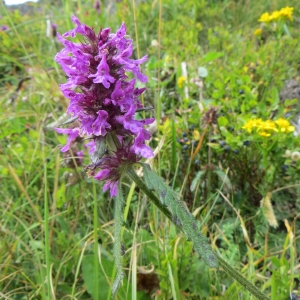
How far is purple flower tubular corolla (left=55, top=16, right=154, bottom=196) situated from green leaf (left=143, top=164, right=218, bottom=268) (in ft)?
0.25

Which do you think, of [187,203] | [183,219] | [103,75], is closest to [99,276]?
[187,203]

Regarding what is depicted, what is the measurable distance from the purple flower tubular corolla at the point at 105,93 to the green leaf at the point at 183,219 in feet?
0.25

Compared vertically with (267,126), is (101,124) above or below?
above

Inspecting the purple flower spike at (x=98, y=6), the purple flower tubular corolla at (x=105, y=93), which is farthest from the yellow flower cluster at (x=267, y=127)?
the purple flower spike at (x=98, y=6)

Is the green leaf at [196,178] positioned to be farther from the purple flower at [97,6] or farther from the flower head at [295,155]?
the purple flower at [97,6]

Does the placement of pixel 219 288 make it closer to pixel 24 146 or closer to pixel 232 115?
pixel 232 115

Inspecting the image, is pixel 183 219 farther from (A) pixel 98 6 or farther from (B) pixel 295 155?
(A) pixel 98 6

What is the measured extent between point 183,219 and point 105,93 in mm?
307

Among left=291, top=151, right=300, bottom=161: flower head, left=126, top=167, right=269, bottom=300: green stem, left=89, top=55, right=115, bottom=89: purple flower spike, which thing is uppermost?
left=89, top=55, right=115, bottom=89: purple flower spike

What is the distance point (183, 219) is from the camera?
681 millimetres

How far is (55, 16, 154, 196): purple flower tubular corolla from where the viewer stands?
749 mm

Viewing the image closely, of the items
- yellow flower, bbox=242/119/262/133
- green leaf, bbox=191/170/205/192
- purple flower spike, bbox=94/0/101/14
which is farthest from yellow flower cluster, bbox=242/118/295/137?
purple flower spike, bbox=94/0/101/14

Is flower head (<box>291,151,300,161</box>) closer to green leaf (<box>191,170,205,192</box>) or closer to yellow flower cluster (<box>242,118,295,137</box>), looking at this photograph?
yellow flower cluster (<box>242,118,295,137</box>)

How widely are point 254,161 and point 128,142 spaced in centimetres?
79
